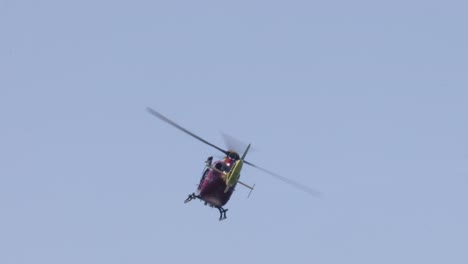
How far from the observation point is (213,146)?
15912 cm

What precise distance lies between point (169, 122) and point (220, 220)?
43.3ft

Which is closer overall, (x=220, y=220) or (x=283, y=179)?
(x=283, y=179)

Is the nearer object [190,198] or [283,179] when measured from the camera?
[283,179]

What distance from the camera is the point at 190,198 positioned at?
532ft

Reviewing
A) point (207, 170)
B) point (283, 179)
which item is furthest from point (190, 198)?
point (283, 179)

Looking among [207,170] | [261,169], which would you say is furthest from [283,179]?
[207,170]

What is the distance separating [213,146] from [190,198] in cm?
673

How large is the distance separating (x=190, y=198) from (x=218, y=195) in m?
4.05

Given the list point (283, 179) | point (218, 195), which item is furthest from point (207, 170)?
point (283, 179)

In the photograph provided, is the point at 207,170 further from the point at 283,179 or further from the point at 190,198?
the point at 283,179

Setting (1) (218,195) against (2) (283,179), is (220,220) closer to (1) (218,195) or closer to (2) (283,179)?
(1) (218,195)

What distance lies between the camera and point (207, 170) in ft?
529

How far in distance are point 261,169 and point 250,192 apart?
2.72m

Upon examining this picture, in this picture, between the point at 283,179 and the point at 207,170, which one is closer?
the point at 283,179
